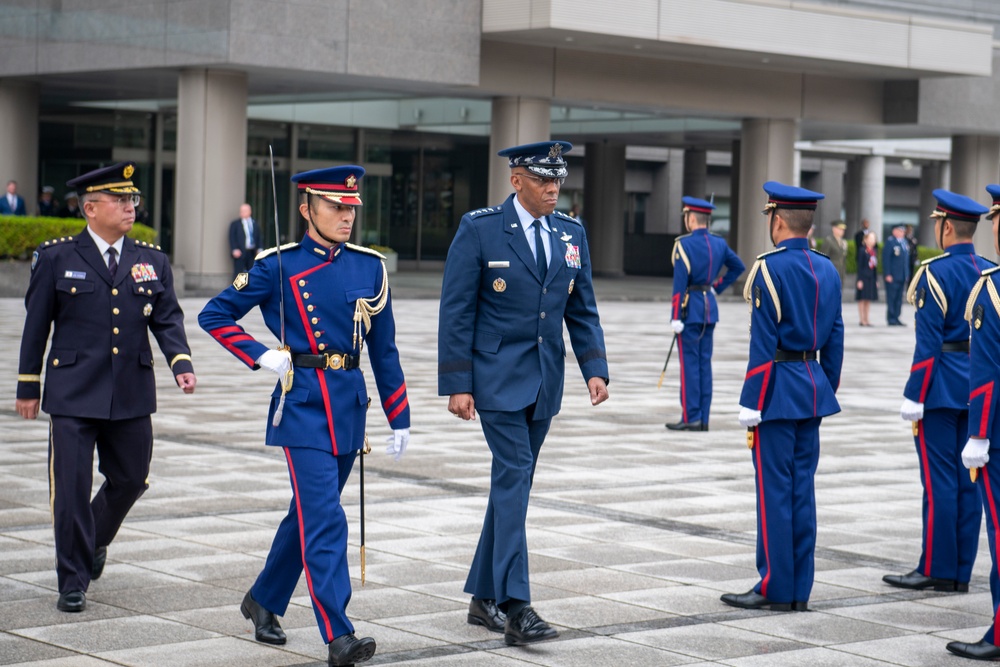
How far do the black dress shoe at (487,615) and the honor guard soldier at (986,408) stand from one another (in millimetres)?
1761

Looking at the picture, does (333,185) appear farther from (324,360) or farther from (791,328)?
(791,328)

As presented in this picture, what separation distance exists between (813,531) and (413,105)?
33.4 metres

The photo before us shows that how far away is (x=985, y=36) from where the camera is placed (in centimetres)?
3538

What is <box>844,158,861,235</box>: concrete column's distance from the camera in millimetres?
54812

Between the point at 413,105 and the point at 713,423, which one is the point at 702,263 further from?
the point at 413,105

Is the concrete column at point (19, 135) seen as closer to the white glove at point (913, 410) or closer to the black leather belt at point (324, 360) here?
the white glove at point (913, 410)

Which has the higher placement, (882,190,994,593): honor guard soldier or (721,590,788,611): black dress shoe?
(882,190,994,593): honor guard soldier

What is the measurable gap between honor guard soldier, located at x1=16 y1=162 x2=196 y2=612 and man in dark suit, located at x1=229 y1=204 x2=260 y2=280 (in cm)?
2227

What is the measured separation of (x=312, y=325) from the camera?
5.87 m

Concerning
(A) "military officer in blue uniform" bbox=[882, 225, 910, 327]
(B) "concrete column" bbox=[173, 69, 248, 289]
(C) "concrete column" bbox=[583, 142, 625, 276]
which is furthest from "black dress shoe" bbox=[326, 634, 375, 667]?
(C) "concrete column" bbox=[583, 142, 625, 276]

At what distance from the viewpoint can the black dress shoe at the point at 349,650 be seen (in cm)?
550

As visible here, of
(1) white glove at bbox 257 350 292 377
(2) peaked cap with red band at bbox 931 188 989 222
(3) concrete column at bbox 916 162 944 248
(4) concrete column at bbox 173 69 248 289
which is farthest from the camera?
(3) concrete column at bbox 916 162 944 248

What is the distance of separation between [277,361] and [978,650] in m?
2.88

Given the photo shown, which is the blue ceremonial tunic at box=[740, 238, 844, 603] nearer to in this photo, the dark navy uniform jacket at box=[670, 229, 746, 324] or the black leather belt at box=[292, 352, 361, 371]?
the black leather belt at box=[292, 352, 361, 371]
